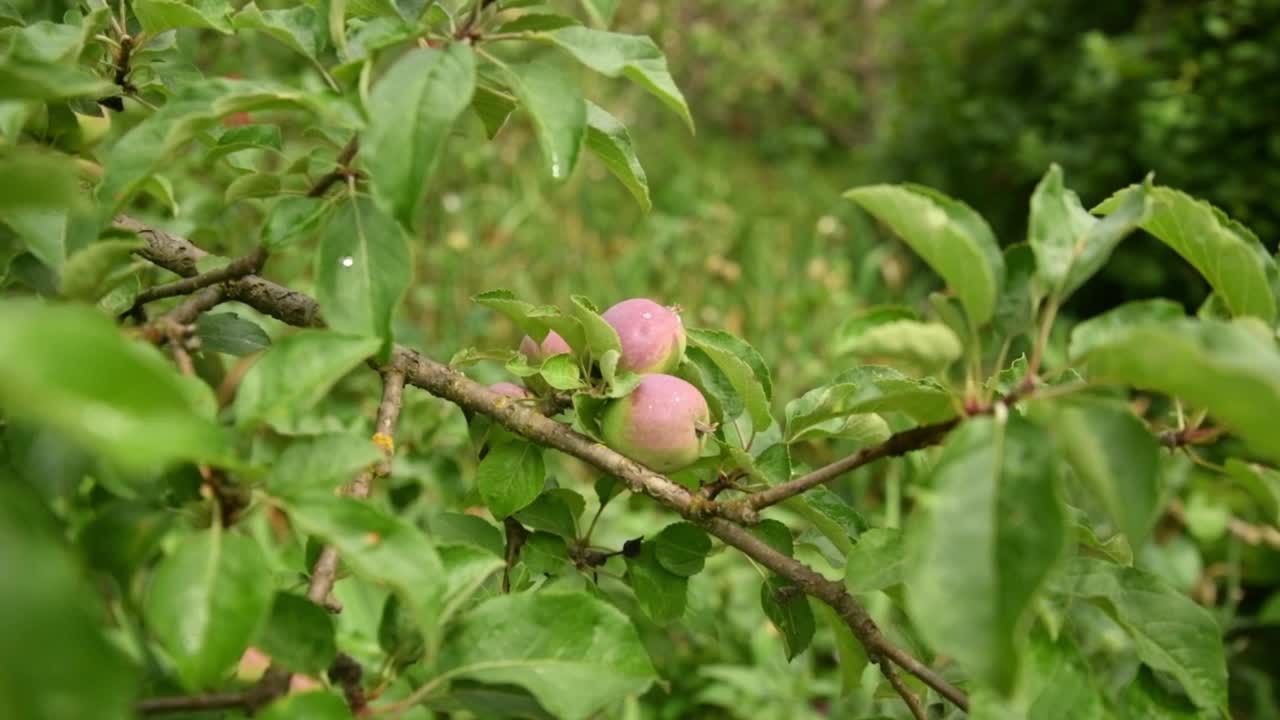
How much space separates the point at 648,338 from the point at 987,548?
0.31 m

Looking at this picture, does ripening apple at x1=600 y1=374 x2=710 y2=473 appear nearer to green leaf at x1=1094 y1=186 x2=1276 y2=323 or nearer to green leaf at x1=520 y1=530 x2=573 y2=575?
green leaf at x1=520 y1=530 x2=573 y2=575

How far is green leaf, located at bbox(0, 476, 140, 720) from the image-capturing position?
0.85 feet

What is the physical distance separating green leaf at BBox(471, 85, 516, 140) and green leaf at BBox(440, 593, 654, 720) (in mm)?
242

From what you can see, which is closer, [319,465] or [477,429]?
[319,465]

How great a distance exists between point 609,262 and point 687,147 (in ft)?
5.41

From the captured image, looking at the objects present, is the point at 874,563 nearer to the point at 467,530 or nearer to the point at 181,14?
the point at 467,530

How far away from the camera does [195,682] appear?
356 millimetres

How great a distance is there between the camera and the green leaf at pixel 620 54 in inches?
19.0

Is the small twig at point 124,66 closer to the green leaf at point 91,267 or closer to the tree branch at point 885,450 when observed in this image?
the green leaf at point 91,267

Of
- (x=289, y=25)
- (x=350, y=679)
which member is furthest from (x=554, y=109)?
(x=350, y=679)

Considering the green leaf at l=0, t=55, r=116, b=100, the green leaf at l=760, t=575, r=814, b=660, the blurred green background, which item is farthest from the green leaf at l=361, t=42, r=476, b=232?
the blurred green background

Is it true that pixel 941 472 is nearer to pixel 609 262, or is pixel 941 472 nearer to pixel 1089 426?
pixel 1089 426

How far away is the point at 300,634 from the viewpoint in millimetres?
423

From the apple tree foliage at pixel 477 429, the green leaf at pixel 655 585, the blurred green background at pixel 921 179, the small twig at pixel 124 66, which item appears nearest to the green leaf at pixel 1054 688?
the apple tree foliage at pixel 477 429
